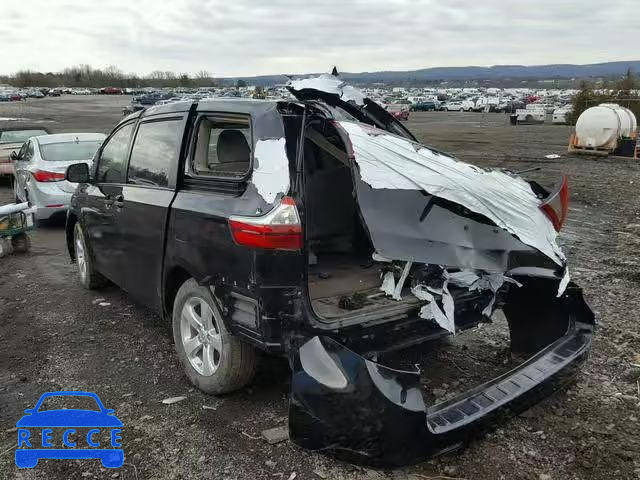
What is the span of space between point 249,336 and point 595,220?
319 inches

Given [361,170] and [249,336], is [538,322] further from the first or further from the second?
[249,336]

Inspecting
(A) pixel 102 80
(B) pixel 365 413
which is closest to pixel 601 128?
(B) pixel 365 413

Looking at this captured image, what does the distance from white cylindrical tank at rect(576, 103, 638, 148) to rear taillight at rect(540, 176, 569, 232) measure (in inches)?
705

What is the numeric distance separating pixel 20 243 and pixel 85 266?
8.20 feet

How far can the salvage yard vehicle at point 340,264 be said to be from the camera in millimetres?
2645

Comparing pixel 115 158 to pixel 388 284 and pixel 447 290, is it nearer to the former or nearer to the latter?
pixel 388 284

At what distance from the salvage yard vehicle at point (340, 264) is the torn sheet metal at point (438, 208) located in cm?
1

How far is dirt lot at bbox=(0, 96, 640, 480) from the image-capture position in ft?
9.70

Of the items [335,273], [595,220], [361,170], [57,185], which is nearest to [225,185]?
[361,170]

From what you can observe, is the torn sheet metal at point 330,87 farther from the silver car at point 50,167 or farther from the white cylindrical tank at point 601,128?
the white cylindrical tank at point 601,128

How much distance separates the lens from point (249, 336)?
3.09 metres

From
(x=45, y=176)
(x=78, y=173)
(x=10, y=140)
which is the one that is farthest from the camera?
(x=10, y=140)

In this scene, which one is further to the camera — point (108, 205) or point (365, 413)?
point (108, 205)

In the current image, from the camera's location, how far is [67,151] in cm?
921
